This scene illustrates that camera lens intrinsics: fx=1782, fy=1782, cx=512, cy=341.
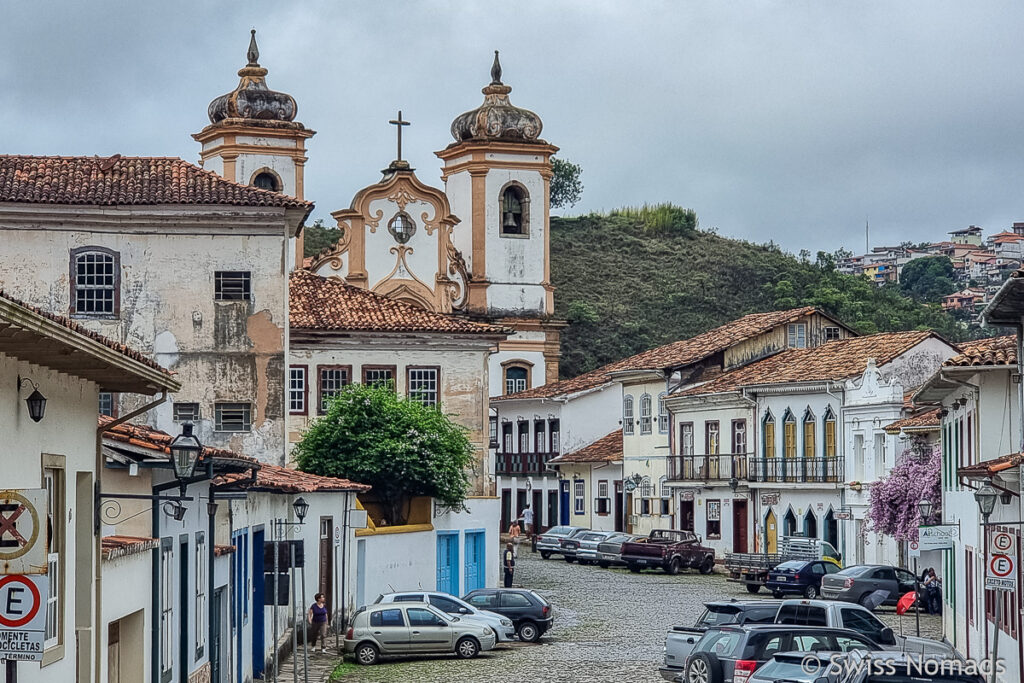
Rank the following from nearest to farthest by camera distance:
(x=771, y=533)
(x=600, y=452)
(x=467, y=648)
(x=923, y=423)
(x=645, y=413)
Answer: (x=467, y=648) → (x=923, y=423) → (x=771, y=533) → (x=645, y=413) → (x=600, y=452)

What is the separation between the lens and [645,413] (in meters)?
64.5

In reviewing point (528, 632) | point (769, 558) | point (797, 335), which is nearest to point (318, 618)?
point (528, 632)

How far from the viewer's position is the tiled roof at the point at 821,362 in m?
51.8

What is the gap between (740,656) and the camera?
2242 centimetres

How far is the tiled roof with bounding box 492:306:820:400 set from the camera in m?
61.5

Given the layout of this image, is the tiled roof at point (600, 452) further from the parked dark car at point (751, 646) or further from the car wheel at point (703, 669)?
the parked dark car at point (751, 646)

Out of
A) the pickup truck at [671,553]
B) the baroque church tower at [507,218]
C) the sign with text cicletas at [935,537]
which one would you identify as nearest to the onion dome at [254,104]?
the baroque church tower at [507,218]

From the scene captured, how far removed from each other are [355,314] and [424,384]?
2.72 metres

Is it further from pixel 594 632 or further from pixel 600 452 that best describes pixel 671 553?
pixel 594 632

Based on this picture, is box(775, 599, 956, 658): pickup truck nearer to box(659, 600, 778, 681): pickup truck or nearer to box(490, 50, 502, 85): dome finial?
box(659, 600, 778, 681): pickup truck

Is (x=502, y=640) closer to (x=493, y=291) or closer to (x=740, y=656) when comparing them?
(x=740, y=656)

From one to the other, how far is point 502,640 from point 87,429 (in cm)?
1796

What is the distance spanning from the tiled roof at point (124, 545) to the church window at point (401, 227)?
45.0 m

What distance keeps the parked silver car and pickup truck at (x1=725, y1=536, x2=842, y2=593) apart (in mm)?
15128
